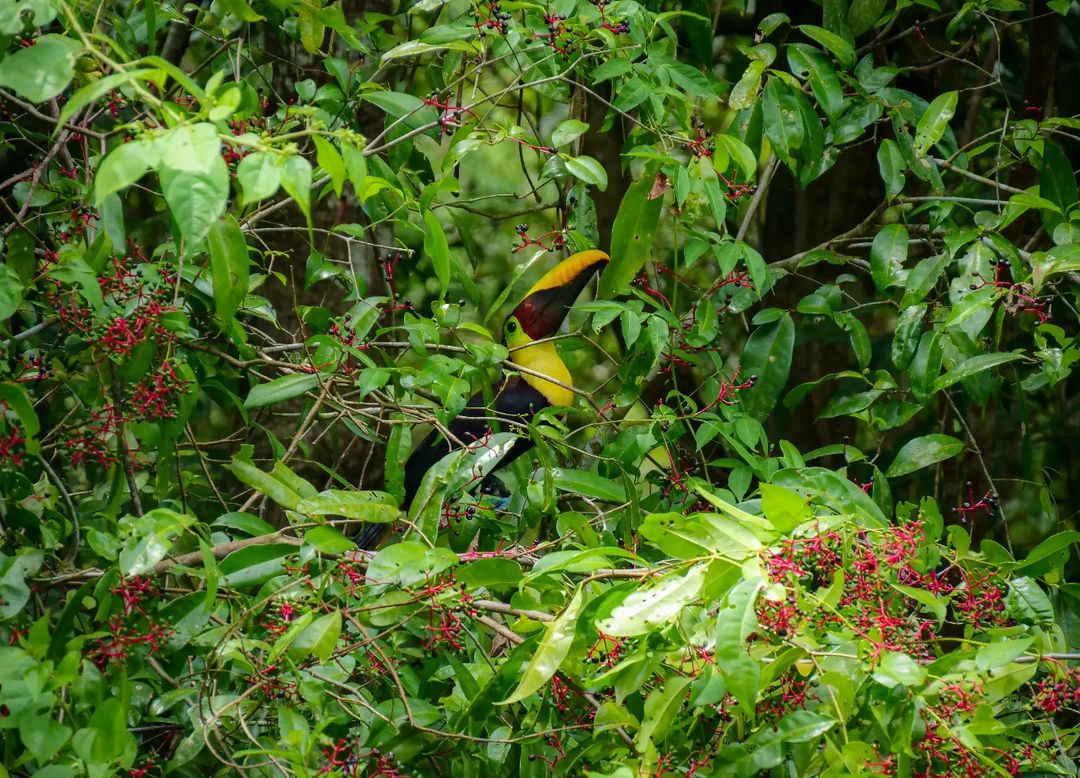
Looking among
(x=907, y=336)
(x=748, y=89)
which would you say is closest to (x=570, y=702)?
(x=907, y=336)

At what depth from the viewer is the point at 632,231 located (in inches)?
73.7

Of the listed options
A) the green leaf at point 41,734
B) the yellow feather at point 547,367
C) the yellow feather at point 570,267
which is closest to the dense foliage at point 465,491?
the green leaf at point 41,734

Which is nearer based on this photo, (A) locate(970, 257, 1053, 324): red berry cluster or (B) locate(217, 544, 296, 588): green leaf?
(B) locate(217, 544, 296, 588): green leaf

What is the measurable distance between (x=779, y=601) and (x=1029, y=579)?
0.65 m

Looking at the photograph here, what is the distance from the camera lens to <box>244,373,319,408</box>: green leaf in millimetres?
1660

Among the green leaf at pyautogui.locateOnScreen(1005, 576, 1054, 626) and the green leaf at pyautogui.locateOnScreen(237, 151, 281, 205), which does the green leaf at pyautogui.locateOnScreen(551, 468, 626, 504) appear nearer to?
the green leaf at pyautogui.locateOnScreen(1005, 576, 1054, 626)

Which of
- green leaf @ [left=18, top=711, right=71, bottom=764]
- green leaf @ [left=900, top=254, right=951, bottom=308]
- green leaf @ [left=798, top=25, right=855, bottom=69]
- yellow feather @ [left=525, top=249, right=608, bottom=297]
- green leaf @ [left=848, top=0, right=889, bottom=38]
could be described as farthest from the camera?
yellow feather @ [left=525, top=249, right=608, bottom=297]

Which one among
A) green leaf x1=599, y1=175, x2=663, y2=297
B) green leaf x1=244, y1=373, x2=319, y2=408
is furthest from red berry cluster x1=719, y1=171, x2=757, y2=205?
green leaf x1=244, y1=373, x2=319, y2=408

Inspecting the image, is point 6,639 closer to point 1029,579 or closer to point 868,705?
point 868,705

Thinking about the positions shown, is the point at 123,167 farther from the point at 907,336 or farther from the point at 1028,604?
the point at 907,336

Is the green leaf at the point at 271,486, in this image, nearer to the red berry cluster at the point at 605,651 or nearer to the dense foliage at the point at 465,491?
the dense foliage at the point at 465,491

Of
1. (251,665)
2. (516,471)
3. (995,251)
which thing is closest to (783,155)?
(995,251)

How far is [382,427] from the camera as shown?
266 cm

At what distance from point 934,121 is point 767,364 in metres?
0.53
